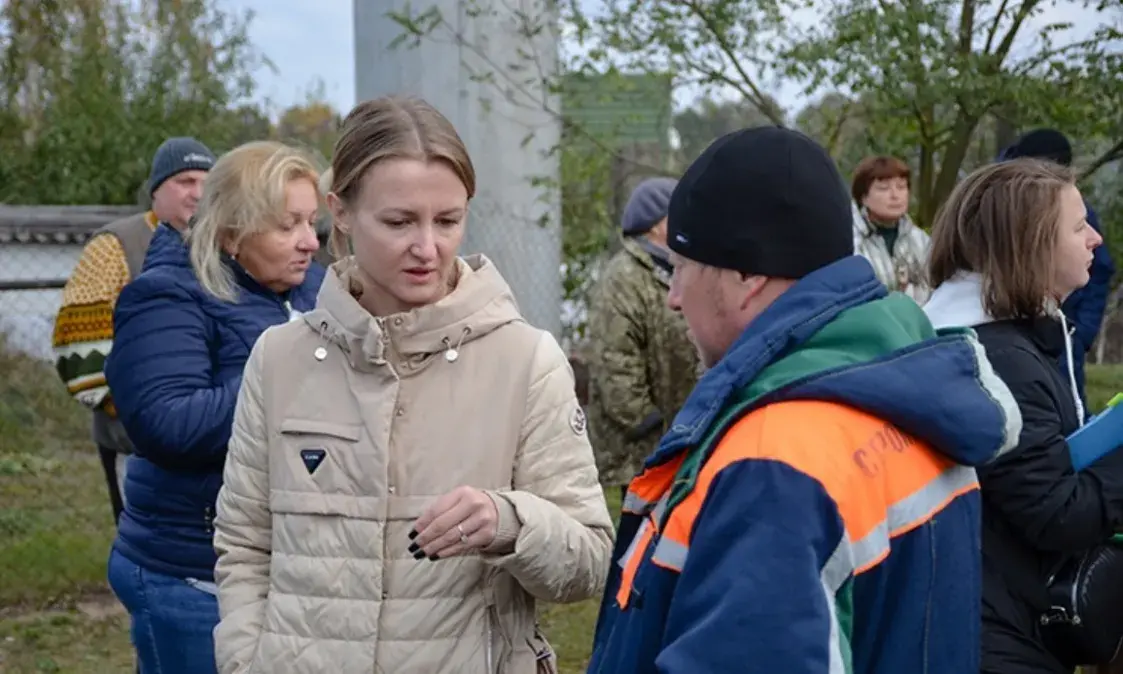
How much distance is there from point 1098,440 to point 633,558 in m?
1.43

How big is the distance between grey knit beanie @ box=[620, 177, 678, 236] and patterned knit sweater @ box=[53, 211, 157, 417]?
176 cm

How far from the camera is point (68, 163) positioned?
1220 centimetres

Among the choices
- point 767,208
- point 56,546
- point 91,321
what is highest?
point 767,208

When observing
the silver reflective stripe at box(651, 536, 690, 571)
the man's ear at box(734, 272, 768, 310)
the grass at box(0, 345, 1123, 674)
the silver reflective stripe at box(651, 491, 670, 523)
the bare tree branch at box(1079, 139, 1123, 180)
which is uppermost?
the man's ear at box(734, 272, 768, 310)

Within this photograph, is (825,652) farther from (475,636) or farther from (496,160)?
(496,160)

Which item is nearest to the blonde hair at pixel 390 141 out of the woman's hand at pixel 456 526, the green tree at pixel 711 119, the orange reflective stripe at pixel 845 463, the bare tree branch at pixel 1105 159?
the woman's hand at pixel 456 526

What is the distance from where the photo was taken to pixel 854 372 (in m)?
1.77

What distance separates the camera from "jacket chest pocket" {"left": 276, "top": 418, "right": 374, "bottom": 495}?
2479 mm

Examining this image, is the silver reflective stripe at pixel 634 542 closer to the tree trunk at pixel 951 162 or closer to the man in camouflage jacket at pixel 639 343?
the man in camouflage jacket at pixel 639 343

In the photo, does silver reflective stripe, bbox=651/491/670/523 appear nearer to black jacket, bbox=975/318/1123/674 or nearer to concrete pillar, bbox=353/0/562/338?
black jacket, bbox=975/318/1123/674

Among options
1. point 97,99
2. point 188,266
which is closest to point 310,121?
point 97,99

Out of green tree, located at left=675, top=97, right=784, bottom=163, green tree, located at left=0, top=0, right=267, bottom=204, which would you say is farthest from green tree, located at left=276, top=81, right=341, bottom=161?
green tree, located at left=675, top=97, right=784, bottom=163

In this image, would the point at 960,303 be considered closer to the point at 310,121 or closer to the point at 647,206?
the point at 647,206

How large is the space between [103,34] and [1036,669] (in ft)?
40.3
